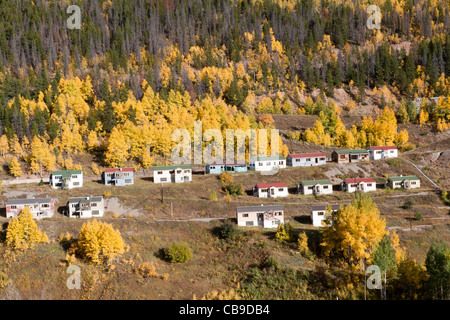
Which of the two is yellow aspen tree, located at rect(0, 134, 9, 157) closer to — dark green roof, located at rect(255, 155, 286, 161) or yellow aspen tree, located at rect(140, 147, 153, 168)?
yellow aspen tree, located at rect(140, 147, 153, 168)

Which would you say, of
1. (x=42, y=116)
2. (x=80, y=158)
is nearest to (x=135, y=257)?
(x=80, y=158)

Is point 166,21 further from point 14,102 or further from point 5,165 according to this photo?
point 5,165

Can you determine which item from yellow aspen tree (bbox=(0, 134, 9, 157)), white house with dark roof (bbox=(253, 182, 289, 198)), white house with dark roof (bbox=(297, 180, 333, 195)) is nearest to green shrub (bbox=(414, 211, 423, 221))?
white house with dark roof (bbox=(297, 180, 333, 195))

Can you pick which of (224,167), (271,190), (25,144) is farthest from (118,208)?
(25,144)

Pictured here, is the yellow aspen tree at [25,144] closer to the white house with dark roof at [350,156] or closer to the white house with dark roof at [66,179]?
the white house with dark roof at [66,179]

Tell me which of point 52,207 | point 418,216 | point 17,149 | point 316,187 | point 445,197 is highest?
point 17,149

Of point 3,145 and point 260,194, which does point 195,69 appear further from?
point 260,194
